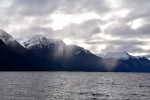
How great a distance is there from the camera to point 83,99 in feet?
185

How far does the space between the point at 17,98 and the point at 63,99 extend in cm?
1415

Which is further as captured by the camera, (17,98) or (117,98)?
(117,98)

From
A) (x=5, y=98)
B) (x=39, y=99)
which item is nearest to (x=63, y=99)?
(x=39, y=99)

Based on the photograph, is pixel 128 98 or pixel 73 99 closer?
pixel 73 99

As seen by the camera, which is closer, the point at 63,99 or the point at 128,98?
the point at 63,99

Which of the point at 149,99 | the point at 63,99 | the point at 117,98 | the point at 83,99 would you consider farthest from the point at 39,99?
the point at 149,99

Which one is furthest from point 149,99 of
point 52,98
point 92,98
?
point 52,98

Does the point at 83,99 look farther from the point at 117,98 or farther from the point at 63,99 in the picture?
the point at 117,98

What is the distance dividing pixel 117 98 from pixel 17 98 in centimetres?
3194

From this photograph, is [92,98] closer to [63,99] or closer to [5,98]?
[63,99]

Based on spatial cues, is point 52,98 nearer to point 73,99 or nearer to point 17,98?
point 73,99

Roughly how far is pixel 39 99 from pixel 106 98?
21.5m

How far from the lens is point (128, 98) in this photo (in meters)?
59.7

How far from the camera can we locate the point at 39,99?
2158 inches
